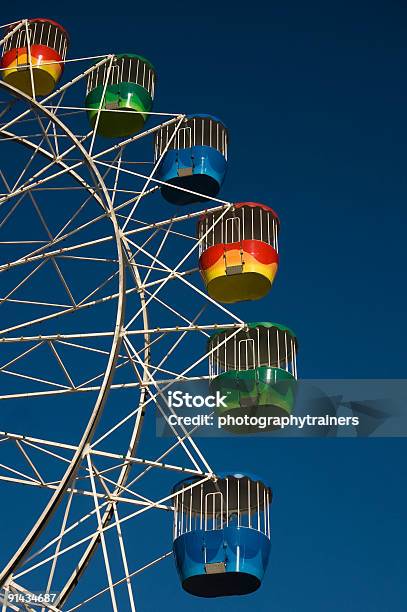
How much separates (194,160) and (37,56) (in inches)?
109

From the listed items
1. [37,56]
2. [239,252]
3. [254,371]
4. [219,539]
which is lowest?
[219,539]

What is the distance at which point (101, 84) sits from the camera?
22.1m

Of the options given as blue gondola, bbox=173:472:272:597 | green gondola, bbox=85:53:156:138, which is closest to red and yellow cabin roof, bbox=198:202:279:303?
green gondola, bbox=85:53:156:138

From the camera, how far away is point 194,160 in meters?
21.6

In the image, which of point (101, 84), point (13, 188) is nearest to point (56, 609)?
point (13, 188)

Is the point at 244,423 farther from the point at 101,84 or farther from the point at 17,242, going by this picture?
the point at 101,84

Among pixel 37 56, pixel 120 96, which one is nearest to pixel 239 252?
pixel 120 96

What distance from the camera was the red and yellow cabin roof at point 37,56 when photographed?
2186 cm

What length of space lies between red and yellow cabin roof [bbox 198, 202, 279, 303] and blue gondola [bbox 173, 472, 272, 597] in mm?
3102

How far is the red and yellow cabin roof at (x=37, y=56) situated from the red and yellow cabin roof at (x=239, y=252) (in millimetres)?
3104

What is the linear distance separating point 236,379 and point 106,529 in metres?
3.08

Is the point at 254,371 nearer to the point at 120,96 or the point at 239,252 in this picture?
the point at 239,252

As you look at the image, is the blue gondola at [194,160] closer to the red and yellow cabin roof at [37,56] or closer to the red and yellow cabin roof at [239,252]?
the red and yellow cabin roof at [239,252]

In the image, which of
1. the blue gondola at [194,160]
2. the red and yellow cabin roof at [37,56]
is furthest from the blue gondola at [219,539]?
the red and yellow cabin roof at [37,56]
